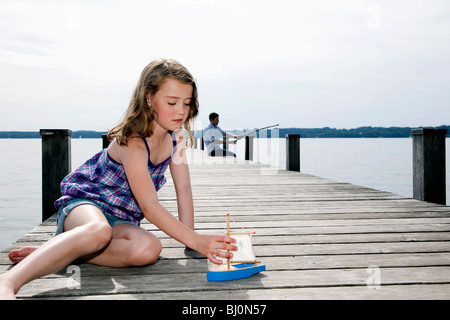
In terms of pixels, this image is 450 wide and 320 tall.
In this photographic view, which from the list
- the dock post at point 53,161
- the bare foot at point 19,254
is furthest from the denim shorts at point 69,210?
the dock post at point 53,161

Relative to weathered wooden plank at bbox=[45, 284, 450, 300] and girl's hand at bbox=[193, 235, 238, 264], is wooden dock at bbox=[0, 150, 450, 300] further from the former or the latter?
girl's hand at bbox=[193, 235, 238, 264]

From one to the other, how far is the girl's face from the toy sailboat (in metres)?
0.65

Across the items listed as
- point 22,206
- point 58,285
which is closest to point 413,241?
point 58,285

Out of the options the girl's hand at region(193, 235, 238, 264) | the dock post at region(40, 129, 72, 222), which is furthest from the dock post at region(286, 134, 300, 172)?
the girl's hand at region(193, 235, 238, 264)

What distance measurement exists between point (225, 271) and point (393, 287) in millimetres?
705

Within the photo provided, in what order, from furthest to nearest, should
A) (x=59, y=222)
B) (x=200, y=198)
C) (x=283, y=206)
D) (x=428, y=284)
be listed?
1. (x=200, y=198)
2. (x=283, y=206)
3. (x=59, y=222)
4. (x=428, y=284)

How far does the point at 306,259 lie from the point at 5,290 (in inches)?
53.6

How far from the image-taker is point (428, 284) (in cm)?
175

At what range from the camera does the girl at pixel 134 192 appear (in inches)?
71.0

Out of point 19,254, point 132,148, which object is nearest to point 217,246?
point 132,148

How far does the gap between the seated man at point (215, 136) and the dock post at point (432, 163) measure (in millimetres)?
7082

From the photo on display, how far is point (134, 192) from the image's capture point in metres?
1.99

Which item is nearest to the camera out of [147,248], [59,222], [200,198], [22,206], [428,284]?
[428,284]
